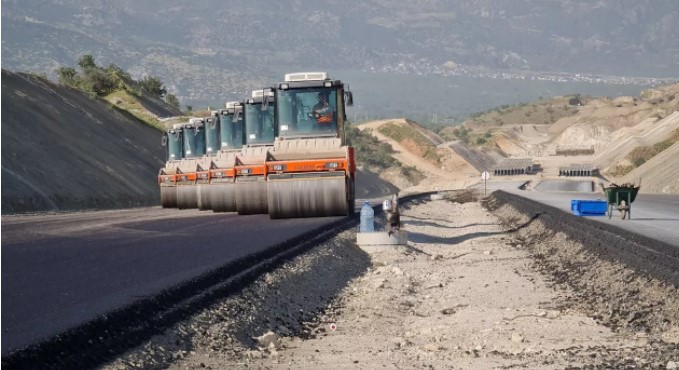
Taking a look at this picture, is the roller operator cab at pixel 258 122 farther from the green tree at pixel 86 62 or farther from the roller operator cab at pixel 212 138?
the green tree at pixel 86 62

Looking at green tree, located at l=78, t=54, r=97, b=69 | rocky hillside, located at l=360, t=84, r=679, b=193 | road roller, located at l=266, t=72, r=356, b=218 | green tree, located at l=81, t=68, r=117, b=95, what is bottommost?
rocky hillside, located at l=360, t=84, r=679, b=193

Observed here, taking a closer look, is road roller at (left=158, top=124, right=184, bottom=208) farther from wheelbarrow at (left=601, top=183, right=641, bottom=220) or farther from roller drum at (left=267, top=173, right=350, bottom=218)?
wheelbarrow at (left=601, top=183, right=641, bottom=220)

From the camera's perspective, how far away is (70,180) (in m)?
50.1

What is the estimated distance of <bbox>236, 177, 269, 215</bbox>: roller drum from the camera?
32344 mm

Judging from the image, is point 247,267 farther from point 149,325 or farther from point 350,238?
point 350,238

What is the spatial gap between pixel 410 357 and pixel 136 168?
54250 mm

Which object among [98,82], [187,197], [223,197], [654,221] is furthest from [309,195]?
[98,82]

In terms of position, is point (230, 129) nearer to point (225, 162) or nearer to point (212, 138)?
point (225, 162)

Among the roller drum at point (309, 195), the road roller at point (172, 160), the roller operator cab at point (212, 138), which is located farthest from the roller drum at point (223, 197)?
the roller drum at point (309, 195)

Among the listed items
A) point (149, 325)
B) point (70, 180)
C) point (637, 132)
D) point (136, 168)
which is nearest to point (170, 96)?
point (637, 132)

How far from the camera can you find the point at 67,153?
54.5m

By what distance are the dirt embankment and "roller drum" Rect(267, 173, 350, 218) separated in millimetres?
16269

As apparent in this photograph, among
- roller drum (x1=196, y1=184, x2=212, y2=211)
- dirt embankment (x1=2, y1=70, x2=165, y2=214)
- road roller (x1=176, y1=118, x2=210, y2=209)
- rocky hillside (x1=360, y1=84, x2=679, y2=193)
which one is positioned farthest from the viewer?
rocky hillside (x1=360, y1=84, x2=679, y2=193)

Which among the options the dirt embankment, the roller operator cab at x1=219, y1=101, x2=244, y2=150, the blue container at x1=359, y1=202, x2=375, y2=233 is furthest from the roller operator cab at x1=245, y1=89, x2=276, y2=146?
the dirt embankment
